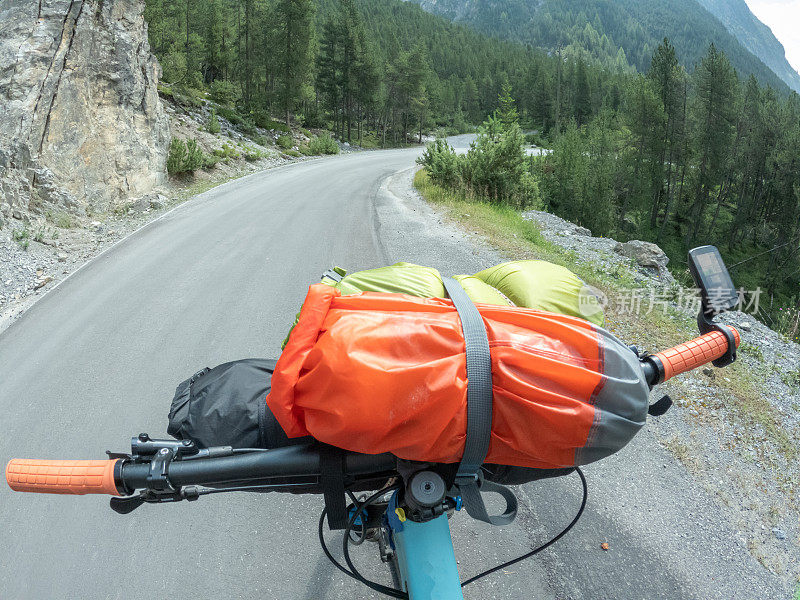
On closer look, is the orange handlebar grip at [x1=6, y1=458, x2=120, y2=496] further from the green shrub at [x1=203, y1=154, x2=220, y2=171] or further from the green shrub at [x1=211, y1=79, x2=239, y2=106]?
the green shrub at [x1=211, y1=79, x2=239, y2=106]

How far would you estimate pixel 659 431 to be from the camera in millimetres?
3996

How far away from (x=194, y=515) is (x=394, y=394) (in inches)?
101

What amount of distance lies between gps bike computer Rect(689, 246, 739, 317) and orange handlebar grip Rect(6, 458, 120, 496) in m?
2.13

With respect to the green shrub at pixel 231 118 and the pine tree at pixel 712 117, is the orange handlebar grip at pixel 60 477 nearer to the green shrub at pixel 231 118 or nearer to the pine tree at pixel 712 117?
the green shrub at pixel 231 118

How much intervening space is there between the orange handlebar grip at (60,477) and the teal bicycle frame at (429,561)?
2.98 ft

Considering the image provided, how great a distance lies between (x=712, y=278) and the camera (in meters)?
1.88

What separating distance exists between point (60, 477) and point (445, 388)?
1.06 meters

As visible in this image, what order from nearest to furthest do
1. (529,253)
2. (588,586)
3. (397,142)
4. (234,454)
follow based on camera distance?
(234,454), (588,586), (529,253), (397,142)

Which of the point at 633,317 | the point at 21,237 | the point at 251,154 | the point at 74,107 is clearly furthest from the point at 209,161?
the point at 633,317

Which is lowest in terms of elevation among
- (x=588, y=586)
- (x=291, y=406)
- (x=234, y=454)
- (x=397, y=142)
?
(x=397, y=142)

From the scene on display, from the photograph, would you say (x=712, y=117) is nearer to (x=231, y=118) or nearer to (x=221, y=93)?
(x=231, y=118)

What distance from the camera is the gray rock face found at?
32.7ft

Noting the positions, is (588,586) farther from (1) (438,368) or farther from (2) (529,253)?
(2) (529,253)

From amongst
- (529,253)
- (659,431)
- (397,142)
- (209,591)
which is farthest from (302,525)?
(397,142)
